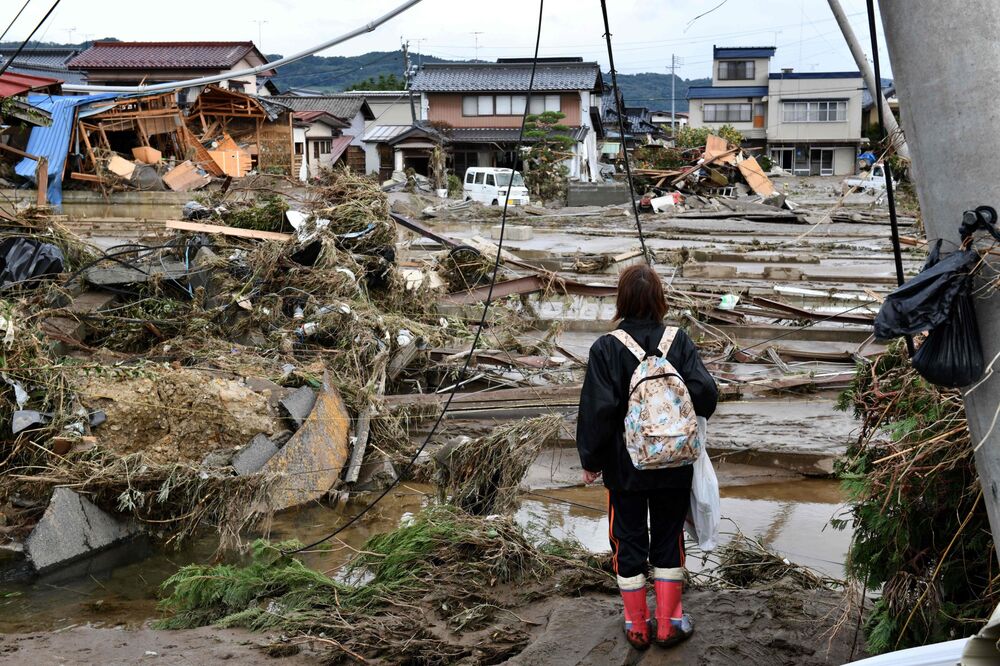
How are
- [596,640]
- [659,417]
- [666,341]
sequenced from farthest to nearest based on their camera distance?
[596,640] → [666,341] → [659,417]

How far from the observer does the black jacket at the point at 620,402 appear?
372 centimetres

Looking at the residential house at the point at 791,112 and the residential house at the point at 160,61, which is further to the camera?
the residential house at the point at 791,112

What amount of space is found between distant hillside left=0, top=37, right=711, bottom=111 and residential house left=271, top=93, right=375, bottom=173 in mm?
23631

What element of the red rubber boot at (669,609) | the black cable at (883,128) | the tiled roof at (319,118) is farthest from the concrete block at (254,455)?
the tiled roof at (319,118)

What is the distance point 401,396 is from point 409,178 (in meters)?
33.2

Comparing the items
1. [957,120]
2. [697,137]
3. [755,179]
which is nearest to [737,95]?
[697,137]

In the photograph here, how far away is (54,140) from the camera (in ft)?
89.9

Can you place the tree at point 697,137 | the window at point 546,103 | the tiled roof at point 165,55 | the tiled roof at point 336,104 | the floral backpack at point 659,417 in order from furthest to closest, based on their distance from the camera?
the tiled roof at point 336,104
the window at point 546,103
the tree at point 697,137
the tiled roof at point 165,55
the floral backpack at point 659,417

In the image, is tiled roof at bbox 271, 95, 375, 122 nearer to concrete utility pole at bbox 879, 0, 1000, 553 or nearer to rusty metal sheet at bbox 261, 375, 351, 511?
rusty metal sheet at bbox 261, 375, 351, 511

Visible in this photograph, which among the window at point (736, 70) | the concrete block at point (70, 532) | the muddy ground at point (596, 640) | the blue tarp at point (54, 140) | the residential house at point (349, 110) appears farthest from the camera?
the window at point (736, 70)

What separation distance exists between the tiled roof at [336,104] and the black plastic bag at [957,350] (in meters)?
47.3

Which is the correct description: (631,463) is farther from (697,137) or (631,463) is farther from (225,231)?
(697,137)

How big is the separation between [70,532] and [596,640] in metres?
3.65

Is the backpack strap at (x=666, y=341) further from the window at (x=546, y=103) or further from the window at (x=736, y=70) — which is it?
the window at (x=736, y=70)
